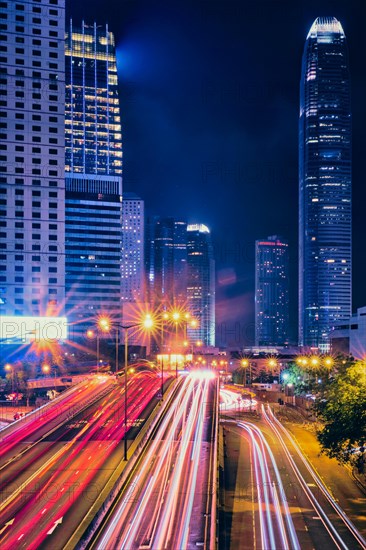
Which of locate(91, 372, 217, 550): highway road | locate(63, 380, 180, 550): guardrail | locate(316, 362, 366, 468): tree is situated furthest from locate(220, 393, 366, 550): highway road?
locate(63, 380, 180, 550): guardrail

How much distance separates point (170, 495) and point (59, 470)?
384 inches

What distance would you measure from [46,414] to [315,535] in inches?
1223

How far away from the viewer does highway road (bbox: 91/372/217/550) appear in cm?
3191

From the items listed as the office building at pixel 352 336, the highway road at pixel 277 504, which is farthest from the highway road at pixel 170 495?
the office building at pixel 352 336

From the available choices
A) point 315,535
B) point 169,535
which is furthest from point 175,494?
point 315,535

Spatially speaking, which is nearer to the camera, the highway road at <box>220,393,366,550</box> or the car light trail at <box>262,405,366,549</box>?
the highway road at <box>220,393,366,550</box>

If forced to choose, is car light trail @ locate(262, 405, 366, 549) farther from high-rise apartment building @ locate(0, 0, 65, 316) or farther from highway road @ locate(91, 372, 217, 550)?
high-rise apartment building @ locate(0, 0, 65, 316)

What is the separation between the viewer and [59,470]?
146ft

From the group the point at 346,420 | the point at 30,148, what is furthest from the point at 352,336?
the point at 346,420

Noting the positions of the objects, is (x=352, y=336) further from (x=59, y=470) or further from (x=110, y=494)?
(x=110, y=494)

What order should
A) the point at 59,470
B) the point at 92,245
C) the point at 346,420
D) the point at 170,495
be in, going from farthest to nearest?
the point at 92,245 → the point at 346,420 → the point at 59,470 → the point at 170,495

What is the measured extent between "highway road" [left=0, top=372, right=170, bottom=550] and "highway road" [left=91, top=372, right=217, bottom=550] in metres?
2.63

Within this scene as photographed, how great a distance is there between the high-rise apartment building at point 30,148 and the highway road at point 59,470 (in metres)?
59.7

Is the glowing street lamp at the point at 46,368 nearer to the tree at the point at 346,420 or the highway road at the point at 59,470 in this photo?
the highway road at the point at 59,470
